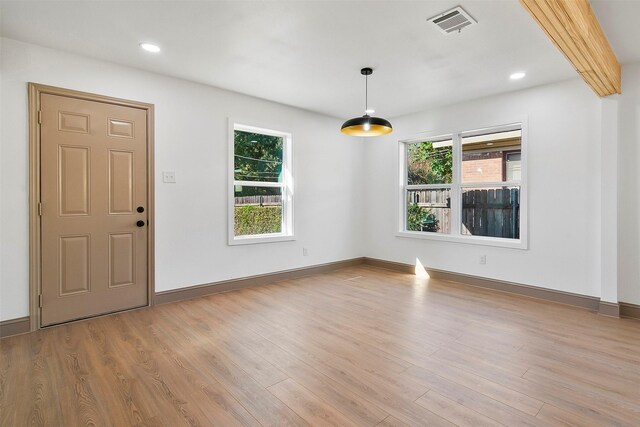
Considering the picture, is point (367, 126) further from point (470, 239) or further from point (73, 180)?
point (73, 180)

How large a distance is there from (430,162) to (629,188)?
8.33ft

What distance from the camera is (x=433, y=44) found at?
306 centimetres

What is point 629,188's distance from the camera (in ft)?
11.5

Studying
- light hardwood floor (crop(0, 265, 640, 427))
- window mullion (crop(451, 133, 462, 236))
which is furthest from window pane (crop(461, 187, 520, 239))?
light hardwood floor (crop(0, 265, 640, 427))

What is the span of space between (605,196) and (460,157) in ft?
6.22

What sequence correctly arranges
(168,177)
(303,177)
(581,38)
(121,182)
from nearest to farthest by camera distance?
(581,38) < (121,182) < (168,177) < (303,177)

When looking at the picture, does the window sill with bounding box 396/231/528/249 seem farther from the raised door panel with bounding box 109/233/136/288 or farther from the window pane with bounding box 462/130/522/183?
the raised door panel with bounding box 109/233/136/288

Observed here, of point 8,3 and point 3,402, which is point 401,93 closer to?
point 8,3

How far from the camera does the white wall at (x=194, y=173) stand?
9.80 ft

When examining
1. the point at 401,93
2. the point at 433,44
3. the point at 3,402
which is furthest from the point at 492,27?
the point at 3,402

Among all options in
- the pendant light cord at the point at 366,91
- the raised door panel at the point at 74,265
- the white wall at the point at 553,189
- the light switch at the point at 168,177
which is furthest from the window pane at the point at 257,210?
the white wall at the point at 553,189

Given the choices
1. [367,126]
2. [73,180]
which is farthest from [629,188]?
[73,180]

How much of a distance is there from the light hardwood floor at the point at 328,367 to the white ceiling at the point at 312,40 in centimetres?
273

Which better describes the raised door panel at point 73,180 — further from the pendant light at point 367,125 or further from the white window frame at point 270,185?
the pendant light at point 367,125
